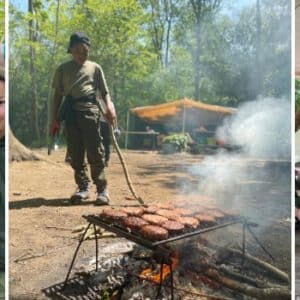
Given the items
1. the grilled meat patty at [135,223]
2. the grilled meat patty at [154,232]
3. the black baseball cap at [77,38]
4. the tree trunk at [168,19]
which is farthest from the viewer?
the tree trunk at [168,19]

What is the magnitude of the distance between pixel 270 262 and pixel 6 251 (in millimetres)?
2089

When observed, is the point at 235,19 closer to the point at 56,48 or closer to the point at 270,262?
the point at 56,48

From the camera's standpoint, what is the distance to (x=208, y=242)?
337 centimetres

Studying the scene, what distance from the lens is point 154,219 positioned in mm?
3139

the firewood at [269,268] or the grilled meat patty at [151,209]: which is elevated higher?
the grilled meat patty at [151,209]

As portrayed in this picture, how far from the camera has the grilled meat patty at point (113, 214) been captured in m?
3.17

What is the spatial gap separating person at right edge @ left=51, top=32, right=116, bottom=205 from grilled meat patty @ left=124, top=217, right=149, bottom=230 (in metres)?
0.34

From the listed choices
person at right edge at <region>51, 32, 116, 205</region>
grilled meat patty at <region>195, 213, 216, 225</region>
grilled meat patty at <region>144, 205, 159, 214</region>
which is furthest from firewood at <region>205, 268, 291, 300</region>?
person at right edge at <region>51, 32, 116, 205</region>

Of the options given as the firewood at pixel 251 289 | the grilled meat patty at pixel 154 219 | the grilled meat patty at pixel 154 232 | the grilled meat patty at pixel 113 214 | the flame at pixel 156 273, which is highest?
the grilled meat patty at pixel 113 214

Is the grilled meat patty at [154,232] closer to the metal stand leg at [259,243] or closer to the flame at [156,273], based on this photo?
the flame at [156,273]

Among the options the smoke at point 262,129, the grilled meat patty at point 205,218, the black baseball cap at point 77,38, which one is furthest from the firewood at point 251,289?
the black baseball cap at point 77,38

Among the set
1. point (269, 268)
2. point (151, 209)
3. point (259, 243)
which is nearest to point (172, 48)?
point (151, 209)

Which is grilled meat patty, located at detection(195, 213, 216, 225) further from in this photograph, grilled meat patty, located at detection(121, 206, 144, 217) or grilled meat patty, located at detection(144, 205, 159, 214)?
grilled meat patty, located at detection(121, 206, 144, 217)

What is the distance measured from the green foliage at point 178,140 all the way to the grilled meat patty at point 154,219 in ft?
1.87
